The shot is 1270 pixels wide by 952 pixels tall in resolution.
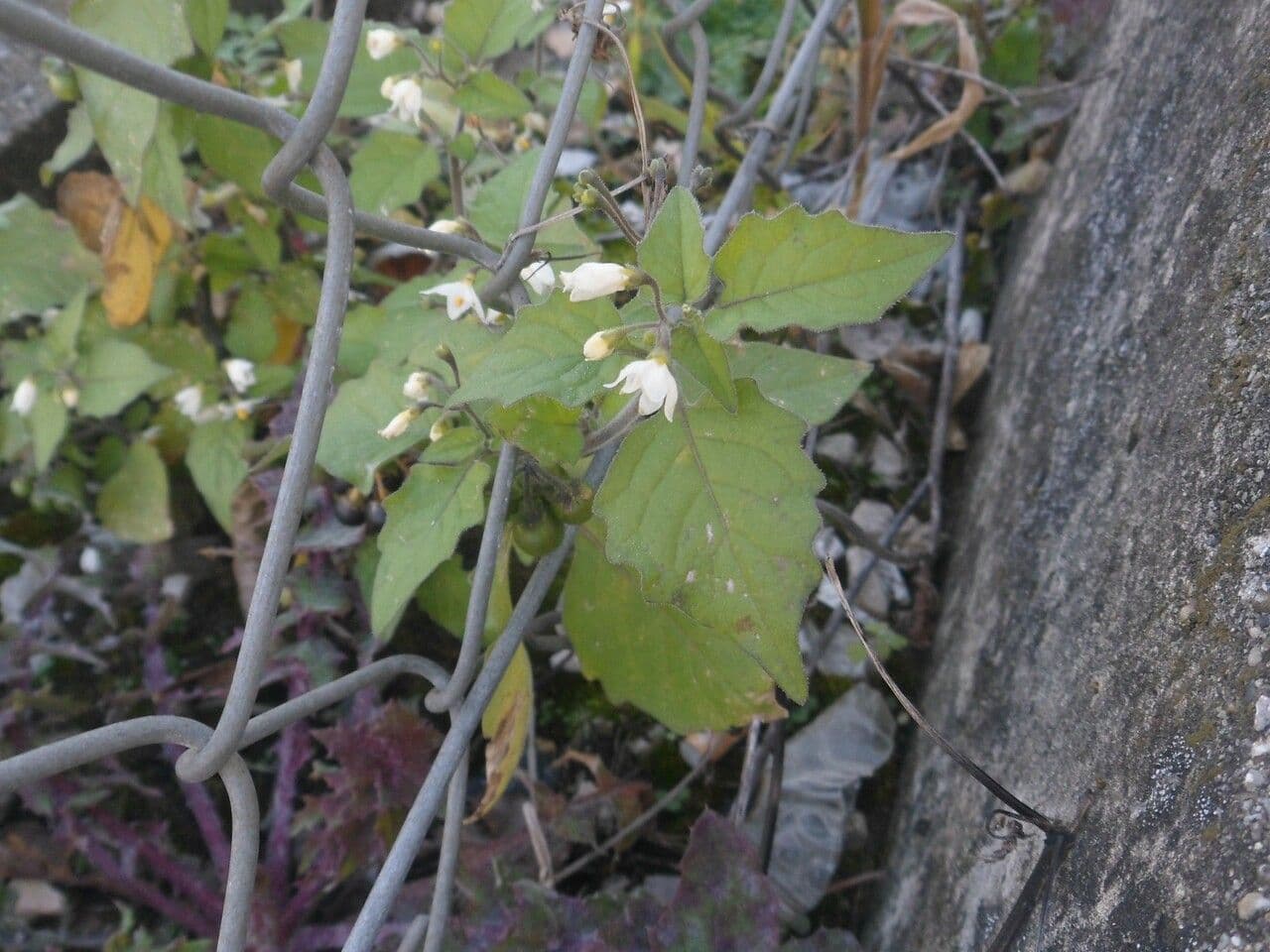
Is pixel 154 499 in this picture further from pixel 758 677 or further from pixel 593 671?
pixel 758 677

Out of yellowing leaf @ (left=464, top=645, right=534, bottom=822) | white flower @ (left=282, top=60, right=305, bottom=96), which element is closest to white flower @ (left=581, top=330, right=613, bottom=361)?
yellowing leaf @ (left=464, top=645, right=534, bottom=822)

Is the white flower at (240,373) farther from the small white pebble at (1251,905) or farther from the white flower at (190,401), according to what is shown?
the small white pebble at (1251,905)

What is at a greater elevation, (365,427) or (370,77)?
(370,77)

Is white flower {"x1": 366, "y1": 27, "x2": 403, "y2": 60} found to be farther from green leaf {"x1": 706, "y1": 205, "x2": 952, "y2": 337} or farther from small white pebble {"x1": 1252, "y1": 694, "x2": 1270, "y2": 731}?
small white pebble {"x1": 1252, "y1": 694, "x2": 1270, "y2": 731}

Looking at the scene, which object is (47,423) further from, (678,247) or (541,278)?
(678,247)

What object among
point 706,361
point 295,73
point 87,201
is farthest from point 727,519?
point 87,201

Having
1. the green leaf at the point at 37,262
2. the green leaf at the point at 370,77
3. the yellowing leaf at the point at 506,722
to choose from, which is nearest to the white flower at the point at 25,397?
the green leaf at the point at 37,262
